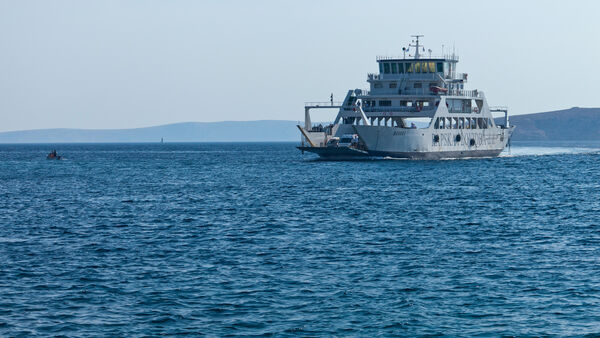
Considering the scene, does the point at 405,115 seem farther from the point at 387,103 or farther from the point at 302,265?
the point at 302,265

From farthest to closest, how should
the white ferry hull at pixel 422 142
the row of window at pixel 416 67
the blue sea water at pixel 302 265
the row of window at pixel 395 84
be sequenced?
the row of window at pixel 416 67
the row of window at pixel 395 84
the white ferry hull at pixel 422 142
the blue sea water at pixel 302 265

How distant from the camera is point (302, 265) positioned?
28453 millimetres

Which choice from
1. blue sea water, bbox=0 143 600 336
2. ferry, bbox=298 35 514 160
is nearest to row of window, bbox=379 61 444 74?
ferry, bbox=298 35 514 160

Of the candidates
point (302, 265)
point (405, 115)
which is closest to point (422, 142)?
point (405, 115)

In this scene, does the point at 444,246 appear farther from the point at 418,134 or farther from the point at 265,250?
the point at 418,134

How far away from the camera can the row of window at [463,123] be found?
332 ft

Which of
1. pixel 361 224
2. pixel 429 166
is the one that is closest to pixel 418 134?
pixel 429 166

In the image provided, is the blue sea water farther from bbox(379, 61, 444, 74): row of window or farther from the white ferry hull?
bbox(379, 61, 444, 74): row of window

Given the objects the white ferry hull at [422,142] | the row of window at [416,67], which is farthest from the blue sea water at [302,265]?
the row of window at [416,67]

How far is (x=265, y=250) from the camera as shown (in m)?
31.9

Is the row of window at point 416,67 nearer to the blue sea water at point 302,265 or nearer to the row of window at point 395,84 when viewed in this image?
the row of window at point 395,84

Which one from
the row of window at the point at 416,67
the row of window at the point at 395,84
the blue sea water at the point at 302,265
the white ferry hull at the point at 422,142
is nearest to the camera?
the blue sea water at the point at 302,265

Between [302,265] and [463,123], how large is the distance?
81756mm

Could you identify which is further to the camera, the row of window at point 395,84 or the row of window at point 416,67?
the row of window at point 416,67
